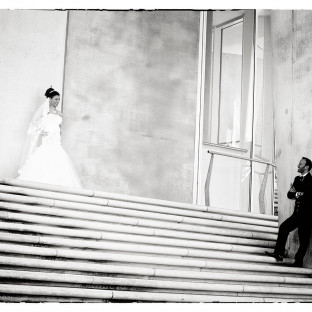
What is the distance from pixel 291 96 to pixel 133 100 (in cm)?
300

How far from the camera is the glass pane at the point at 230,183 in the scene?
10.2 meters

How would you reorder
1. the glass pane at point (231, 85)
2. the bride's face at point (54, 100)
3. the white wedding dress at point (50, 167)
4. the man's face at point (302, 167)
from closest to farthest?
the man's face at point (302, 167) → the white wedding dress at point (50, 167) → the bride's face at point (54, 100) → the glass pane at point (231, 85)

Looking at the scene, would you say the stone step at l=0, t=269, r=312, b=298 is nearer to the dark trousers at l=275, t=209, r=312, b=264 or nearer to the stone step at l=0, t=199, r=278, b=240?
the dark trousers at l=275, t=209, r=312, b=264

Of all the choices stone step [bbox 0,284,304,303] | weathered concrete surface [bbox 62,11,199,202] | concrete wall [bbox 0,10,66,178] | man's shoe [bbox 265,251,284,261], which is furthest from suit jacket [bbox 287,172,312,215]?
concrete wall [bbox 0,10,66,178]

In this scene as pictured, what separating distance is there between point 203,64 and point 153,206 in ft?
13.9

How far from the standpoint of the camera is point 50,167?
7.51 m

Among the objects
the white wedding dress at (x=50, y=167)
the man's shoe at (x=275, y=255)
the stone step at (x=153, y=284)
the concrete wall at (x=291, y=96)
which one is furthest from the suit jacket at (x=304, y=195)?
the white wedding dress at (x=50, y=167)

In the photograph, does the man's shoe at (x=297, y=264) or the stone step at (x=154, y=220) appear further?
the man's shoe at (x=297, y=264)

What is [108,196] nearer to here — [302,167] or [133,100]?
[302,167]

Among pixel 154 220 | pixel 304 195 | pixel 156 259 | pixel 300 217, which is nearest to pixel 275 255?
pixel 300 217

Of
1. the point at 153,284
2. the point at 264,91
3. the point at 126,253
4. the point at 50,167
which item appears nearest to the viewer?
the point at 153,284

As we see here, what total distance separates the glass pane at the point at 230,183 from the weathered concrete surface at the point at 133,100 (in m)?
0.41

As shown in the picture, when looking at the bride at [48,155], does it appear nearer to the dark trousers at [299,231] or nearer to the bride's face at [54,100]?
the bride's face at [54,100]
